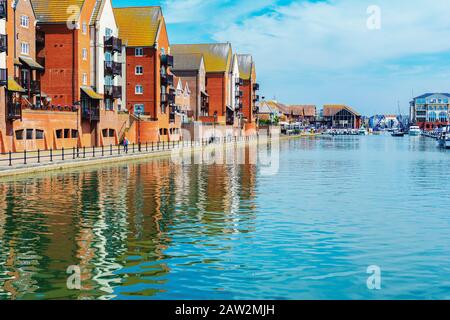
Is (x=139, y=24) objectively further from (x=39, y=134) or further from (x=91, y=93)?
(x=39, y=134)

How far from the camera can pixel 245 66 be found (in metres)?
186

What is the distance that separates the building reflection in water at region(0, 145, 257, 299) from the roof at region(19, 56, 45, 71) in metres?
30.2

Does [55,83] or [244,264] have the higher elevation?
[55,83]

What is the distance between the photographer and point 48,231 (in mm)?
24078

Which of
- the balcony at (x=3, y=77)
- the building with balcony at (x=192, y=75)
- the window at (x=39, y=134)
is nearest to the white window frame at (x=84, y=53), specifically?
the window at (x=39, y=134)

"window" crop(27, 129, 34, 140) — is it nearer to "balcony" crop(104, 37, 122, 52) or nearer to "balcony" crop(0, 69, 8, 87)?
"balcony" crop(0, 69, 8, 87)

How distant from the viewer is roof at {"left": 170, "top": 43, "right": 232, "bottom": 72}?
15312 cm

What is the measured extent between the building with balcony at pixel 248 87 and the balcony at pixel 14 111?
405 ft

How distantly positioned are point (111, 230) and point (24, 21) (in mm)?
54029
